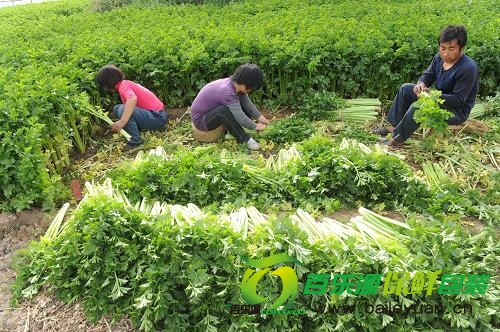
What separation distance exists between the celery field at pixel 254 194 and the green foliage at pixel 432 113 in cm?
3

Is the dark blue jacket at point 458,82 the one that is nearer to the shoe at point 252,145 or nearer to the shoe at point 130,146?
the shoe at point 252,145

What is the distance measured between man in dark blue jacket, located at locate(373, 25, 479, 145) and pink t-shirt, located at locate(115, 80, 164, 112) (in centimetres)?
315

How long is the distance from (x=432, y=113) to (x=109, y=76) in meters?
3.87

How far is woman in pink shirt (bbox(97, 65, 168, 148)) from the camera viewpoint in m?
5.55

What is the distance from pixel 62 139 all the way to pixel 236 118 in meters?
2.06

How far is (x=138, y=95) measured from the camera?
5.83 meters

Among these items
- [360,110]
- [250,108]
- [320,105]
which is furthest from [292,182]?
[360,110]

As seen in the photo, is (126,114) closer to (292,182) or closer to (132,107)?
(132,107)

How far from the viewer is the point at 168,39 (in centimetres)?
664

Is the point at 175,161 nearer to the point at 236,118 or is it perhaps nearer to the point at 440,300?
the point at 236,118

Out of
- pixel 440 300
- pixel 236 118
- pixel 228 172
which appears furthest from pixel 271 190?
pixel 440 300

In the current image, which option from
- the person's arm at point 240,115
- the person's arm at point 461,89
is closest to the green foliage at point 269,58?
the person's arm at point 240,115

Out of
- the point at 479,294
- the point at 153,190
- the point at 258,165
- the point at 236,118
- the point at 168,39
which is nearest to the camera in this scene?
the point at 479,294

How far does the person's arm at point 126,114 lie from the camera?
552 cm
